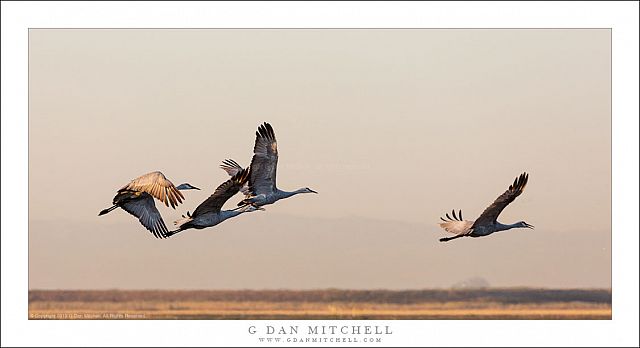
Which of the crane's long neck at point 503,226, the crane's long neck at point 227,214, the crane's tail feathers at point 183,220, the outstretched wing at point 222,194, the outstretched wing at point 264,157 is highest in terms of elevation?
the outstretched wing at point 264,157

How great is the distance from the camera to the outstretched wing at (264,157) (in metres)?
18.1

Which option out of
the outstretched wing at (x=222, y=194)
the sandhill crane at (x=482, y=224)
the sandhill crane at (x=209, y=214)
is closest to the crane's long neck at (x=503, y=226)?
the sandhill crane at (x=482, y=224)

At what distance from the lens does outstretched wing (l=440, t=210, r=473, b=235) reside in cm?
1847

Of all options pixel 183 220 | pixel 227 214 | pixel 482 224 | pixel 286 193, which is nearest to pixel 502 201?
pixel 482 224

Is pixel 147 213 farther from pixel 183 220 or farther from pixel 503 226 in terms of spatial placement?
pixel 503 226

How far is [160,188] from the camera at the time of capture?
16641 millimetres

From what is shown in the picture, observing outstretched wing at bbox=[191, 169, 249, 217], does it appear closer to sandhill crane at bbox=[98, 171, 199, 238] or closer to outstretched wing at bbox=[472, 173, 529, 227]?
sandhill crane at bbox=[98, 171, 199, 238]

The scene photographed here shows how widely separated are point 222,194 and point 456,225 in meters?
3.80

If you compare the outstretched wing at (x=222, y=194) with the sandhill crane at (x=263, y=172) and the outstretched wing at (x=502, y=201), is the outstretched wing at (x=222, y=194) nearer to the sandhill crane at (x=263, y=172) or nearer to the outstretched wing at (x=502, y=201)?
the sandhill crane at (x=263, y=172)

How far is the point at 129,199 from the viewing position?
1780 cm

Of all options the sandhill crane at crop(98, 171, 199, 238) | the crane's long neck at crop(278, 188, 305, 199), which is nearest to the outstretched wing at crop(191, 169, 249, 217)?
the sandhill crane at crop(98, 171, 199, 238)

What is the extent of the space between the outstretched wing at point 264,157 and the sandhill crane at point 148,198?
1027 millimetres

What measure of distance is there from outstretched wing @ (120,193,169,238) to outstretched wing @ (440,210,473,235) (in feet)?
12.7

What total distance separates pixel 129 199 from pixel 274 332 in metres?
2.91
